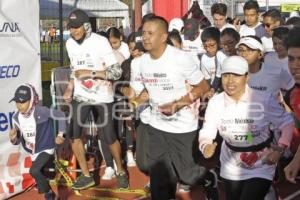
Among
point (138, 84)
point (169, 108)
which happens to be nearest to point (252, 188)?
point (169, 108)

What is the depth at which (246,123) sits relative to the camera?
13.1 feet

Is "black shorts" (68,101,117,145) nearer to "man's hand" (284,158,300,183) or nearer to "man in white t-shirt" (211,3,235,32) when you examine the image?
"man in white t-shirt" (211,3,235,32)

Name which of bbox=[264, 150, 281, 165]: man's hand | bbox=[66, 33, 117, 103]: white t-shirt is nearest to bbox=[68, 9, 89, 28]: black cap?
bbox=[66, 33, 117, 103]: white t-shirt

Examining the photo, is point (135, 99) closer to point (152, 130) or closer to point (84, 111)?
point (152, 130)

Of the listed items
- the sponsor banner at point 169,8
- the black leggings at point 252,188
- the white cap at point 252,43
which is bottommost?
the black leggings at point 252,188

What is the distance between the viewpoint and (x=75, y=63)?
646 cm

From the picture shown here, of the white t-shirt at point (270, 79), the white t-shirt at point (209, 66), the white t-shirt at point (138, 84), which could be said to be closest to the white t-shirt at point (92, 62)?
the white t-shirt at point (138, 84)

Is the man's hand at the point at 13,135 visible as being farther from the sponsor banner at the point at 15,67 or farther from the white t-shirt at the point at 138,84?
the white t-shirt at the point at 138,84

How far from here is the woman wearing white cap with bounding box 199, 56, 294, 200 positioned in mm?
3971

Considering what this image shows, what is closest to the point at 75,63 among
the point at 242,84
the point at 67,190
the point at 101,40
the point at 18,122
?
the point at 101,40

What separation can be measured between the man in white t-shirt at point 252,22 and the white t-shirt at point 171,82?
325cm

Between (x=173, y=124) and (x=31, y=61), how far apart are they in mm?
2443

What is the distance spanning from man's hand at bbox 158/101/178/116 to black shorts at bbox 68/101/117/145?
188 cm

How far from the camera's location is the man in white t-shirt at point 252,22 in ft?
25.7
